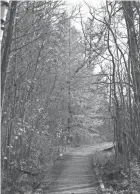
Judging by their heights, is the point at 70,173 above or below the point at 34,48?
below

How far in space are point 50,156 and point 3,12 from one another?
11.3m

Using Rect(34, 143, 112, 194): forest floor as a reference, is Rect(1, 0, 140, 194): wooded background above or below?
above

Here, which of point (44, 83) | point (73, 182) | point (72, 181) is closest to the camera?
point (73, 182)

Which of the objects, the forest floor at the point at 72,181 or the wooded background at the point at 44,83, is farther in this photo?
the forest floor at the point at 72,181

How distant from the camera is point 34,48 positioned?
963cm

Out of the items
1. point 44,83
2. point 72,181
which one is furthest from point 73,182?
point 44,83

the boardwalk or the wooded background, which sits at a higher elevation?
the wooded background

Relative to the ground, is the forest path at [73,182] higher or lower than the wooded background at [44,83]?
lower

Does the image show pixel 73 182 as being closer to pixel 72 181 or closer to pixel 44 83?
pixel 72 181

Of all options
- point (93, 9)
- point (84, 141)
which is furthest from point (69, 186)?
point (84, 141)

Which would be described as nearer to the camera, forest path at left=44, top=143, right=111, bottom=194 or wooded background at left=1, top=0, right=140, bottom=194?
wooded background at left=1, top=0, right=140, bottom=194

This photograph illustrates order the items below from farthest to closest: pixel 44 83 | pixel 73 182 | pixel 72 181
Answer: pixel 44 83, pixel 72 181, pixel 73 182

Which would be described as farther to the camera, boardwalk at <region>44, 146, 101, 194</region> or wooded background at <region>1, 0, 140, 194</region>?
boardwalk at <region>44, 146, 101, 194</region>

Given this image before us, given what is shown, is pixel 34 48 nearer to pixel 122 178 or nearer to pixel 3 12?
pixel 122 178
